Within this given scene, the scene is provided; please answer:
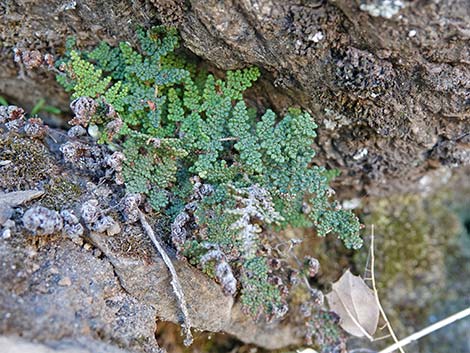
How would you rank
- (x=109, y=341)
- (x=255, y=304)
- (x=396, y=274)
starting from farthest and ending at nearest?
1. (x=396, y=274)
2. (x=255, y=304)
3. (x=109, y=341)

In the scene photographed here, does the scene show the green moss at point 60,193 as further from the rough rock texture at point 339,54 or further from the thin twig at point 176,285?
the rough rock texture at point 339,54

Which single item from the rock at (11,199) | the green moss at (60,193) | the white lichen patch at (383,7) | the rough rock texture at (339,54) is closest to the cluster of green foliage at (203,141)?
the rough rock texture at (339,54)

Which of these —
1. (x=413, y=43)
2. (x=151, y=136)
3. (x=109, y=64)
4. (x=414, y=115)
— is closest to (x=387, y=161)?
(x=414, y=115)

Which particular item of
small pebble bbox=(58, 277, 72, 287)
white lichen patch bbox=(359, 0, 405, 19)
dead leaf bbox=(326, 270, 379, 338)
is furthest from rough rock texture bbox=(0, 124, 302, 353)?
white lichen patch bbox=(359, 0, 405, 19)

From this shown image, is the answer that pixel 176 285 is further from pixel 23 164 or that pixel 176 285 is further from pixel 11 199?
pixel 23 164

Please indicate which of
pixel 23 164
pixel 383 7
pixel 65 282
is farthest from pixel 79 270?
pixel 383 7

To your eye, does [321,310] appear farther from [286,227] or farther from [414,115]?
[414,115]
